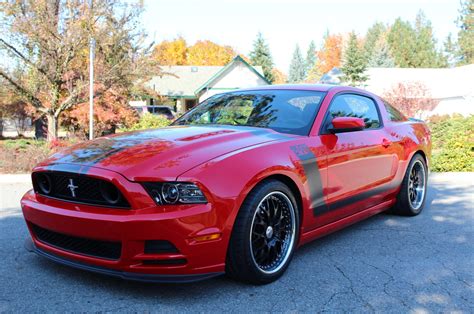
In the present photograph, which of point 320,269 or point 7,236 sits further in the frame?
point 7,236

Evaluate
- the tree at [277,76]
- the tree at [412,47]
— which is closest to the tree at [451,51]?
the tree at [412,47]

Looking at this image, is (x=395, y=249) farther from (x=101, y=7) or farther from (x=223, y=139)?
(x=101, y=7)

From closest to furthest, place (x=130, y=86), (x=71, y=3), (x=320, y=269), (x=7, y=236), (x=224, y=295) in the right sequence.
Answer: (x=224, y=295) < (x=320, y=269) < (x=7, y=236) < (x=71, y=3) < (x=130, y=86)

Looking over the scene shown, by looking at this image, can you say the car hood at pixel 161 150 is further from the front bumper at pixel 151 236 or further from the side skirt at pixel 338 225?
the side skirt at pixel 338 225

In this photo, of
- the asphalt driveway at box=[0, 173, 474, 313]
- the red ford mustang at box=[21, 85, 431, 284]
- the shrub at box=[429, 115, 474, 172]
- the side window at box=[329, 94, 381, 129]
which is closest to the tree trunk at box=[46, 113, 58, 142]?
the asphalt driveway at box=[0, 173, 474, 313]

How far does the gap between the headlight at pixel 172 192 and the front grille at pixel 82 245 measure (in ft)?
1.29

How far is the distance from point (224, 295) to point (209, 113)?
2.16 metres

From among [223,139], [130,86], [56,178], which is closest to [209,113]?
[223,139]

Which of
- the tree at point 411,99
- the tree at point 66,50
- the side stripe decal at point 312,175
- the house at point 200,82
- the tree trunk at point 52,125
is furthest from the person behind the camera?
the house at point 200,82

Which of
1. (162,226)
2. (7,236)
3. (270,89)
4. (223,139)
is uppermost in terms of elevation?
(270,89)

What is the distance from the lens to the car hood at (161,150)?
118 inches

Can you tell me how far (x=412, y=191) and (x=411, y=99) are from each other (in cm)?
1894

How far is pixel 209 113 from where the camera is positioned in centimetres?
476

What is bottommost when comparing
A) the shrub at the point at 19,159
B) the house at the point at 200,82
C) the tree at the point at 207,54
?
the shrub at the point at 19,159
